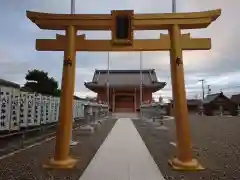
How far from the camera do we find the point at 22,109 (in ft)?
25.1

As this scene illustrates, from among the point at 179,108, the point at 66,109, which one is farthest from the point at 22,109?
the point at 179,108

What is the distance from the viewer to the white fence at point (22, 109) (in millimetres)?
6570

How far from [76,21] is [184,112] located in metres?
3.18

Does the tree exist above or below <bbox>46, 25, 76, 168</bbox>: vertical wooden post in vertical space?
above

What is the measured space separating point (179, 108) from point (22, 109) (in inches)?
199

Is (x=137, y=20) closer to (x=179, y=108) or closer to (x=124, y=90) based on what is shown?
(x=179, y=108)

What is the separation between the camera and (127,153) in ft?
20.6

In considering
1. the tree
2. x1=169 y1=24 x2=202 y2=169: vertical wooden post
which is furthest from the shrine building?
x1=169 y1=24 x2=202 y2=169: vertical wooden post

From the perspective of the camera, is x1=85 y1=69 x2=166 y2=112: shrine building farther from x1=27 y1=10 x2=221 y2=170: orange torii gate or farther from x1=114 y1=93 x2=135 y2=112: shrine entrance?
x1=27 y1=10 x2=221 y2=170: orange torii gate

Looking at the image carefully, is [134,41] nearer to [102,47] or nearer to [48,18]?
[102,47]

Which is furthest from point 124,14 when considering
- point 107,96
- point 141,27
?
point 107,96

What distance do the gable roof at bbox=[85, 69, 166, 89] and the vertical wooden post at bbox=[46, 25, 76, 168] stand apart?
25.9 metres

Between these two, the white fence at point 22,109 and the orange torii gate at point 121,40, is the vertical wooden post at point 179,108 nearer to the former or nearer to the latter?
the orange torii gate at point 121,40

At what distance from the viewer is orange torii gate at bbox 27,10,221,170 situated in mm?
5258
